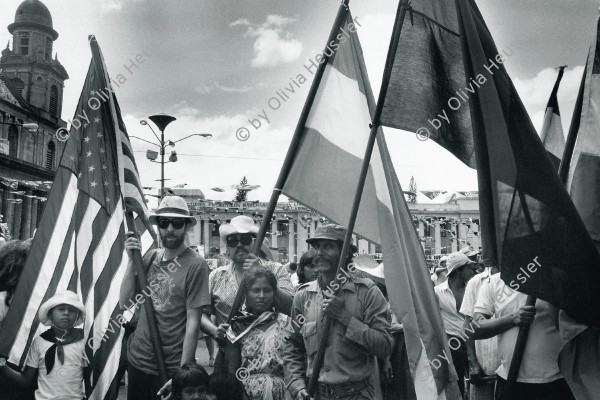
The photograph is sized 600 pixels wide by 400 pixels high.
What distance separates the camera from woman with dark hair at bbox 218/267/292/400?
3.80 meters

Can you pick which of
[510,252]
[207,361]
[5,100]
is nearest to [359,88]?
[510,252]

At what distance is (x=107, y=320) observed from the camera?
4.45 m

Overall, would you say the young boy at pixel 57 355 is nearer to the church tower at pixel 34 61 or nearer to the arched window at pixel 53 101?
the church tower at pixel 34 61

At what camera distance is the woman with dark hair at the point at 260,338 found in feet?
12.5

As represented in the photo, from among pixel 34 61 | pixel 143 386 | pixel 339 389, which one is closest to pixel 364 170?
pixel 339 389

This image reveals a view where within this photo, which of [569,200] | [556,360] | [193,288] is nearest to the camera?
[569,200]

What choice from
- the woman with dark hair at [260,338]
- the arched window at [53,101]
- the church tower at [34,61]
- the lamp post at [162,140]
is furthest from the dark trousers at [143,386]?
the arched window at [53,101]

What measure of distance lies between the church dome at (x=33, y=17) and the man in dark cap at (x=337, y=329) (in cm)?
6300

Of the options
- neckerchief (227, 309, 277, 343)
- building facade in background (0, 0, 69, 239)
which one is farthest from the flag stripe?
building facade in background (0, 0, 69, 239)

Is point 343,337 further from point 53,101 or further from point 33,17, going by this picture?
point 33,17

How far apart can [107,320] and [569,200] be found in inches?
128

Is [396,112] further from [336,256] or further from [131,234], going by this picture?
Result: [131,234]

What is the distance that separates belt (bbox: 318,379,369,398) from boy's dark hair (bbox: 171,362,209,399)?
2.37 ft

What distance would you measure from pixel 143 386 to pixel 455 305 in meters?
3.71
